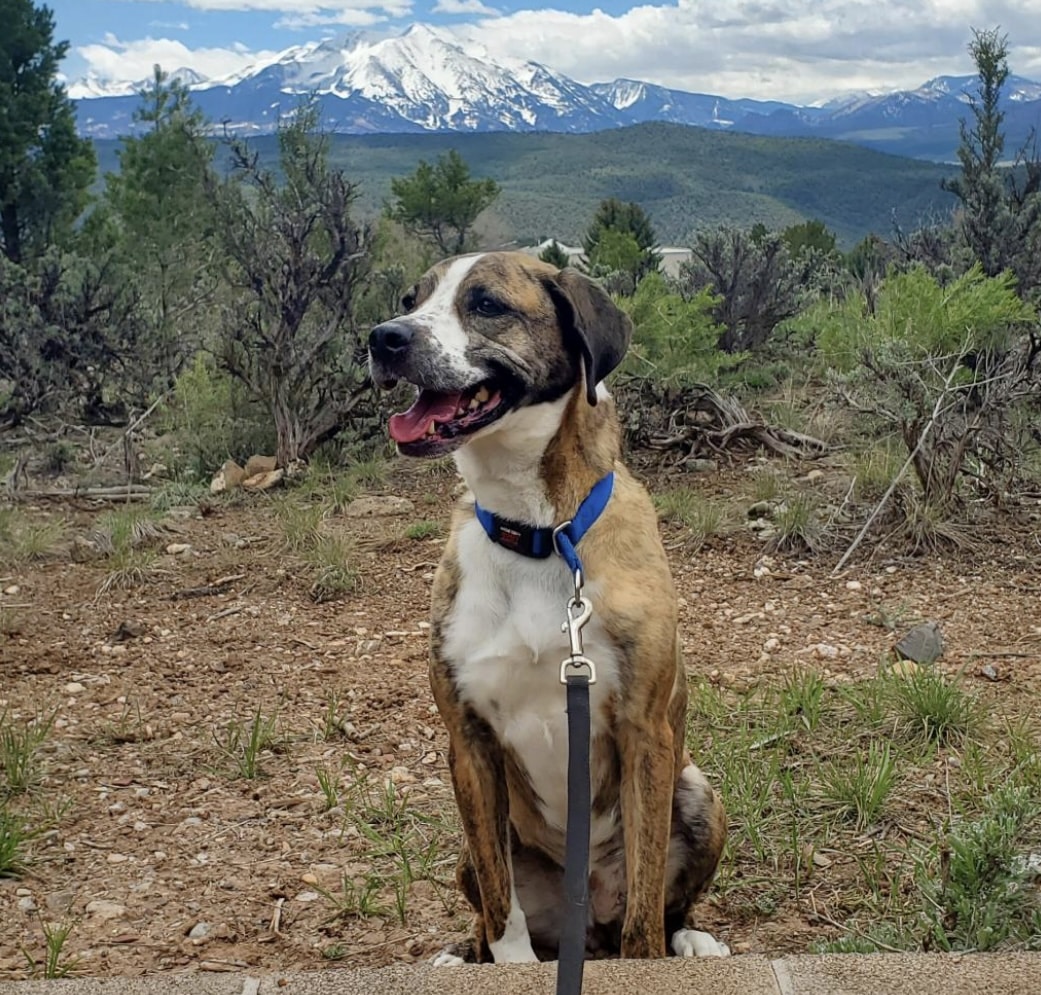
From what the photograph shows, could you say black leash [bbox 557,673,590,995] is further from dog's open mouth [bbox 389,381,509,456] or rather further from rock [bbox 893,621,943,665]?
Answer: rock [bbox 893,621,943,665]

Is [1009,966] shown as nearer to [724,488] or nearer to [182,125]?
[724,488]

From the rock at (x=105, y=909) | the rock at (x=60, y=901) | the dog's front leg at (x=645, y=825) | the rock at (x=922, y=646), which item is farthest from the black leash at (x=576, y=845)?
the rock at (x=922, y=646)

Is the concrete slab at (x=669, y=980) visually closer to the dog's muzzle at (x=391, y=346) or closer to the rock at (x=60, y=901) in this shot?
the rock at (x=60, y=901)

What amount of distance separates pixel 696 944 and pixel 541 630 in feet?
2.70

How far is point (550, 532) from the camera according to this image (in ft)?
8.29

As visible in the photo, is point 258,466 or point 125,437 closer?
point 258,466

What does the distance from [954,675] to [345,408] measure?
4.72m

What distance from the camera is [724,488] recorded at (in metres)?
6.81

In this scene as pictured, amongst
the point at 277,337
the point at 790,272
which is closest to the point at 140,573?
the point at 277,337

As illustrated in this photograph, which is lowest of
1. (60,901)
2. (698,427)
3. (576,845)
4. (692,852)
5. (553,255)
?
(60,901)

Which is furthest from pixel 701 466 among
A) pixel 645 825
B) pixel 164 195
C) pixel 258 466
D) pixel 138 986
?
pixel 164 195

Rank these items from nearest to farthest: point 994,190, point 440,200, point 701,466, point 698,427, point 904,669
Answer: point 904,669 < point 701,466 < point 698,427 < point 994,190 < point 440,200

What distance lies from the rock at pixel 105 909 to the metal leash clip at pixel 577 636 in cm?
136

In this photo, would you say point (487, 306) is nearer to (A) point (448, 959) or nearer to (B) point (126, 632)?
(A) point (448, 959)
